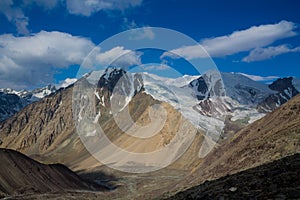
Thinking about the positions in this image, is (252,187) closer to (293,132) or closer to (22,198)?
(293,132)

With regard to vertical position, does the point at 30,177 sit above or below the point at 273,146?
above

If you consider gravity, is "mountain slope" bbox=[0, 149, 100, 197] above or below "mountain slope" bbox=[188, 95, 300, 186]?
above

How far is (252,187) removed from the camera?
25594 millimetres

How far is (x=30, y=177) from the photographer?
13000 centimetres

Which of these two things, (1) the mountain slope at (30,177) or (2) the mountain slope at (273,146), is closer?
(2) the mountain slope at (273,146)

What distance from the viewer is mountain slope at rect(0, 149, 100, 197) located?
120250 millimetres

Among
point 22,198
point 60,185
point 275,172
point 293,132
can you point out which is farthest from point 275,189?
point 60,185

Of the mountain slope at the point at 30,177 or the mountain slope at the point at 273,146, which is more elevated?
the mountain slope at the point at 30,177

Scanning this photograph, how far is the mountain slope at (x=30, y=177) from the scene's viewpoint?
395 feet

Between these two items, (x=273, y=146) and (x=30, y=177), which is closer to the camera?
(x=273, y=146)

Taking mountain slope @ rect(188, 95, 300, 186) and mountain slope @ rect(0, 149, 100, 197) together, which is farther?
mountain slope @ rect(0, 149, 100, 197)

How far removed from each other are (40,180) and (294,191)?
403ft

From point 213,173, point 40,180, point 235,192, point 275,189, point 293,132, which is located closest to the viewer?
point 275,189

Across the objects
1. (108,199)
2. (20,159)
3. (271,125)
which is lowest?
(108,199)
